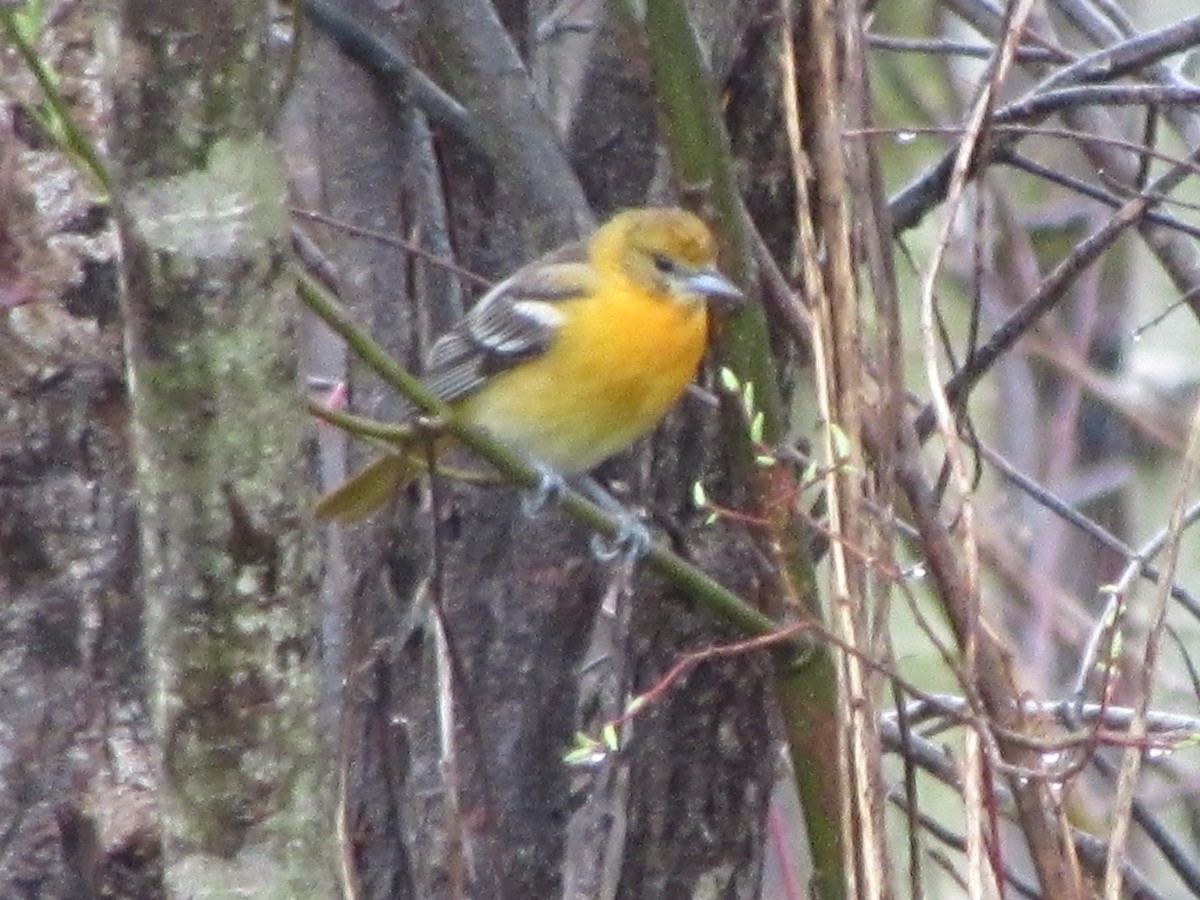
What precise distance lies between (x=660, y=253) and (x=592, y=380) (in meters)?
0.43

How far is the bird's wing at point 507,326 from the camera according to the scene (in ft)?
12.1

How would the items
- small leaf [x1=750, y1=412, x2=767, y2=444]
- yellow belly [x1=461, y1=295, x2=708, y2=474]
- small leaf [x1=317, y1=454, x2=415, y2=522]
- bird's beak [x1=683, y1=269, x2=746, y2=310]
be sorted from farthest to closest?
yellow belly [x1=461, y1=295, x2=708, y2=474] → small leaf [x1=317, y1=454, x2=415, y2=522] → bird's beak [x1=683, y1=269, x2=746, y2=310] → small leaf [x1=750, y1=412, x2=767, y2=444]

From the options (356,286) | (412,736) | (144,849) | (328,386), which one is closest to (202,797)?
(144,849)

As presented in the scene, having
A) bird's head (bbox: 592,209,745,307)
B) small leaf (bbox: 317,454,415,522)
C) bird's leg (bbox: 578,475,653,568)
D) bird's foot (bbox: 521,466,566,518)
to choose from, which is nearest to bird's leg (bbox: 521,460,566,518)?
bird's foot (bbox: 521,466,566,518)

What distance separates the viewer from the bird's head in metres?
3.59

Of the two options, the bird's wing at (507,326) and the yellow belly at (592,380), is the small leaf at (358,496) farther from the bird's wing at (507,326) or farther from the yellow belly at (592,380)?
the yellow belly at (592,380)

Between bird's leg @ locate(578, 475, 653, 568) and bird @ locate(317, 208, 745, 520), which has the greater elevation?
bird @ locate(317, 208, 745, 520)

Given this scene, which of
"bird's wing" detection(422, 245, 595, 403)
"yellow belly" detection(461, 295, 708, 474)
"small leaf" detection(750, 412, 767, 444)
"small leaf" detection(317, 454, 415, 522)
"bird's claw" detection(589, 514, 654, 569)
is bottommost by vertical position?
"bird's claw" detection(589, 514, 654, 569)

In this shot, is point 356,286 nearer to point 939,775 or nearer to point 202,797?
point 939,775

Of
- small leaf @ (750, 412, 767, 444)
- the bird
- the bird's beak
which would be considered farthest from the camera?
the bird

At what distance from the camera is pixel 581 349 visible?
4355mm

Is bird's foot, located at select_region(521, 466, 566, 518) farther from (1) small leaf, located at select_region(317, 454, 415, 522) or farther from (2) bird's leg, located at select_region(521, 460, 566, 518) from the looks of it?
(1) small leaf, located at select_region(317, 454, 415, 522)

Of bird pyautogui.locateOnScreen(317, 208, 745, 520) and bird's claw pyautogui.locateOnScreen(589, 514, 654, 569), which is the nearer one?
bird's claw pyautogui.locateOnScreen(589, 514, 654, 569)

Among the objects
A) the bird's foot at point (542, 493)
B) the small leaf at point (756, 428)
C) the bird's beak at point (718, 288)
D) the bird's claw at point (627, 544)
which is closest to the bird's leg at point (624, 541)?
the bird's claw at point (627, 544)
